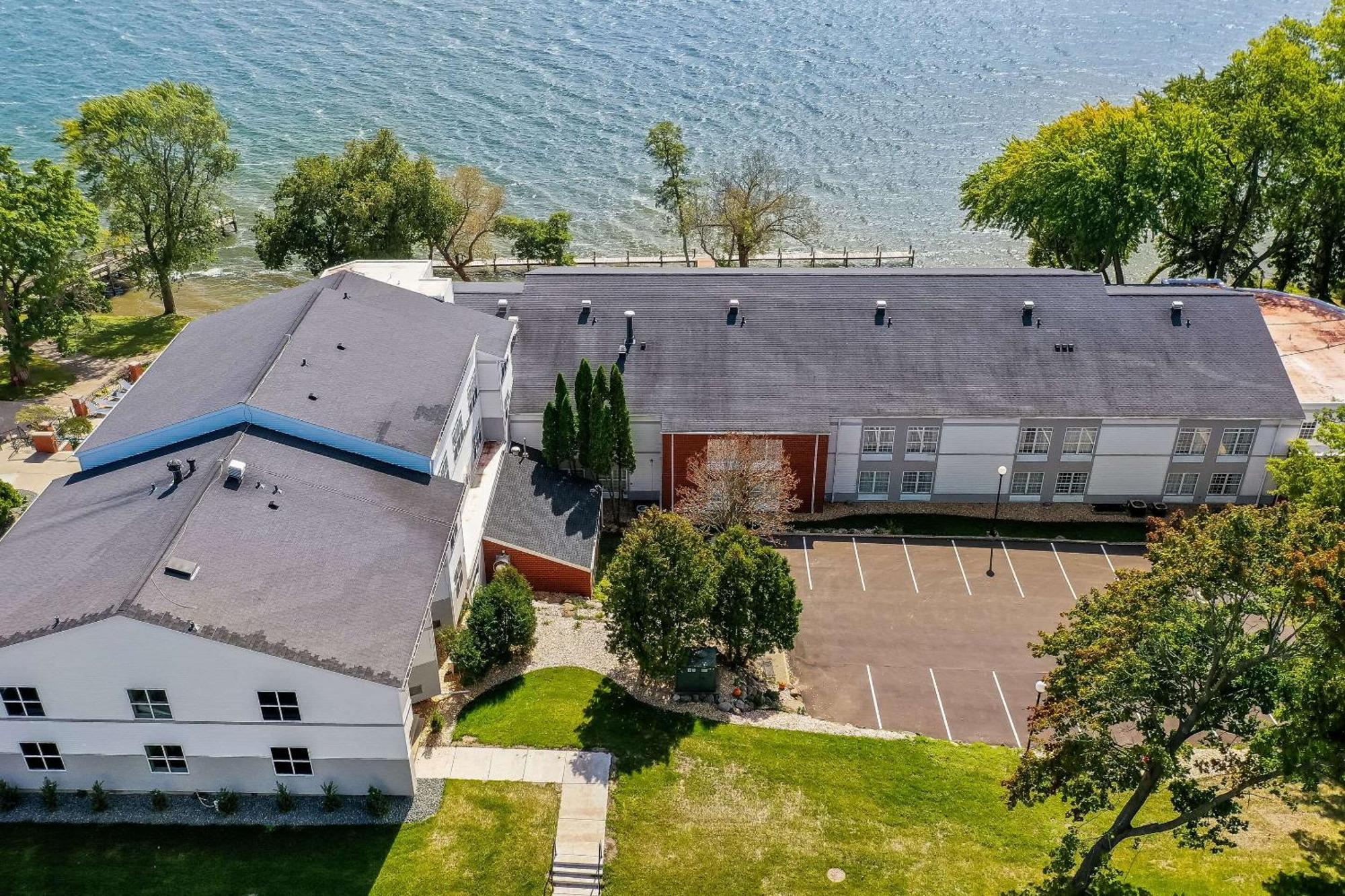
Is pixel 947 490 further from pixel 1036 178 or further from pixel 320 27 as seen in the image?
pixel 320 27

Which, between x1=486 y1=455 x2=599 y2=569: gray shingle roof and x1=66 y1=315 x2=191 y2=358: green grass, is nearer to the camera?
x1=486 y1=455 x2=599 y2=569: gray shingle roof

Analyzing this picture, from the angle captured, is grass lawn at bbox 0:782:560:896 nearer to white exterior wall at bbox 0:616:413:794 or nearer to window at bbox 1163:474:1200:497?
white exterior wall at bbox 0:616:413:794

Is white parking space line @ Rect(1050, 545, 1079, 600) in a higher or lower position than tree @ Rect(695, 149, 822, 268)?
lower

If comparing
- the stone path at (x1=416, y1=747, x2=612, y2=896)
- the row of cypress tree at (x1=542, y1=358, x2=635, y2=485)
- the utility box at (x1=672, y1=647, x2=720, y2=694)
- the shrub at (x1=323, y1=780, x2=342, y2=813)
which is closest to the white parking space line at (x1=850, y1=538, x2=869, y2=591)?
the utility box at (x1=672, y1=647, x2=720, y2=694)

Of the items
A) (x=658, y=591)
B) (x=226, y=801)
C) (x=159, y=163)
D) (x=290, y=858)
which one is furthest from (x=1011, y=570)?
(x=159, y=163)

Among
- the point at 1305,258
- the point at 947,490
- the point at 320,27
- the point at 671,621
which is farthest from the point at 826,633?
the point at 320,27

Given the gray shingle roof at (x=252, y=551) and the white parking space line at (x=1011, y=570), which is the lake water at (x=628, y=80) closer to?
the white parking space line at (x=1011, y=570)

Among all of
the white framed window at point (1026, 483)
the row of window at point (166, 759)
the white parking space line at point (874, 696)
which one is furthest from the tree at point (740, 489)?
the row of window at point (166, 759)
